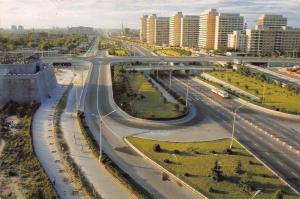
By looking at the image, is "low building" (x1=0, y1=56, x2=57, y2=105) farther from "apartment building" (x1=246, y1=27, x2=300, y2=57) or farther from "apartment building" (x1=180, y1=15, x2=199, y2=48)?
"apartment building" (x1=180, y1=15, x2=199, y2=48)

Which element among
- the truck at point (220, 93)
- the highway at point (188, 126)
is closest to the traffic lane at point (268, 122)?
the highway at point (188, 126)

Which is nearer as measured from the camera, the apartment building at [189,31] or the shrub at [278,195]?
the shrub at [278,195]

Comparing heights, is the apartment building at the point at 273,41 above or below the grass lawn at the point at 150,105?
above

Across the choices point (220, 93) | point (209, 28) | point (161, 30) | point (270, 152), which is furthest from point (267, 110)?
point (161, 30)

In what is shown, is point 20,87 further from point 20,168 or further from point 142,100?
point 20,168

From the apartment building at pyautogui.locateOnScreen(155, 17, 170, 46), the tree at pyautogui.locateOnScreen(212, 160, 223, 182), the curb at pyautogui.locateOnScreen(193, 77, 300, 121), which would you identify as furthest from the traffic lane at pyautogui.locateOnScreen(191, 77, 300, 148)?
the apartment building at pyautogui.locateOnScreen(155, 17, 170, 46)

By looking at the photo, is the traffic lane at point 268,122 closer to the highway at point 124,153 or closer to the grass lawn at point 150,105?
the grass lawn at point 150,105
